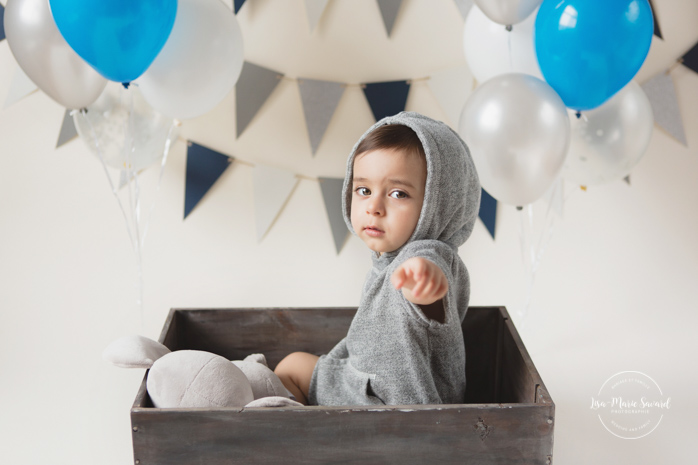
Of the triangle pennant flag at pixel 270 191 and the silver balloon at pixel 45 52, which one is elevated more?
the silver balloon at pixel 45 52

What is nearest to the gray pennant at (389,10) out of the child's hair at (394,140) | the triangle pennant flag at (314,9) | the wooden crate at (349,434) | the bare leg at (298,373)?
the triangle pennant flag at (314,9)

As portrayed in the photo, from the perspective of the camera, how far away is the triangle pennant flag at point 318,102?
1950mm

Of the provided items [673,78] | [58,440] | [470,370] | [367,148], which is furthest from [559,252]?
[58,440]

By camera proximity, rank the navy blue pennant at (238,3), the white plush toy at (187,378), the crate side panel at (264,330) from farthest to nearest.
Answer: the navy blue pennant at (238,3)
the crate side panel at (264,330)
the white plush toy at (187,378)

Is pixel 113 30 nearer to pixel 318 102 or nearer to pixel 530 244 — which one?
pixel 318 102

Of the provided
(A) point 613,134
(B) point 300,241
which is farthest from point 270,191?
(A) point 613,134

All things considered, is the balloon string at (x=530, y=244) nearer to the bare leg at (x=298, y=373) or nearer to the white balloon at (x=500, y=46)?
the white balloon at (x=500, y=46)

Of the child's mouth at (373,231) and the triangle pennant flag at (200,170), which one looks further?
the triangle pennant flag at (200,170)

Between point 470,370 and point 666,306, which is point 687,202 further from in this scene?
point 470,370

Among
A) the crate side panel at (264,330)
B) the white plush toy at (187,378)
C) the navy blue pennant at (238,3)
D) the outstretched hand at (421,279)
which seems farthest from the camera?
the navy blue pennant at (238,3)

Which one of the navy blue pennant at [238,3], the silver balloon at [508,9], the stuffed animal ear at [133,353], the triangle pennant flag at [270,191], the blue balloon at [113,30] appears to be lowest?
the stuffed animal ear at [133,353]

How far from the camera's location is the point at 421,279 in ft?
3.08

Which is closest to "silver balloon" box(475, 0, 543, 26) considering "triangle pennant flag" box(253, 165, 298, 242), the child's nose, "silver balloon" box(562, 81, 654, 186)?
"silver balloon" box(562, 81, 654, 186)

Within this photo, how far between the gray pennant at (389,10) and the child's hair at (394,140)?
791mm
